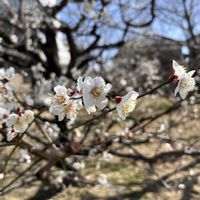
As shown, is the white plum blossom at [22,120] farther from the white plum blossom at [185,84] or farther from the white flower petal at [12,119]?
the white plum blossom at [185,84]

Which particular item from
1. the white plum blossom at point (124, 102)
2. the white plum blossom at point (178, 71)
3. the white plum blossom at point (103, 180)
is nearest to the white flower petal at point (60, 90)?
the white plum blossom at point (124, 102)

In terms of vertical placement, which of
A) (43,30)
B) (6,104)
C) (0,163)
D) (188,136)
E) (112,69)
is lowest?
(6,104)

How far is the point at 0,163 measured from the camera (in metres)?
5.80

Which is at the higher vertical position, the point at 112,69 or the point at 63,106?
the point at 112,69

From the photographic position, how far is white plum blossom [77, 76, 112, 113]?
164 cm

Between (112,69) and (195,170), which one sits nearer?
(195,170)

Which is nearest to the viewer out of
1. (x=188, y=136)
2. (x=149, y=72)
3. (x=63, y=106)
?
(x=63, y=106)

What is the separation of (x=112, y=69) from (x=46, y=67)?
22.0ft

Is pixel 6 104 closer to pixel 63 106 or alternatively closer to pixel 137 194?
pixel 63 106

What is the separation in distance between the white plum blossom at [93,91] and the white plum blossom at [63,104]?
0.38 ft

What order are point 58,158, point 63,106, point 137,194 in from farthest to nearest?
1. point 137,194
2. point 58,158
3. point 63,106

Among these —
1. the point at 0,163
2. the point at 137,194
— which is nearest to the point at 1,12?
the point at 0,163

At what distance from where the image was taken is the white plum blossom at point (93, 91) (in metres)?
1.64

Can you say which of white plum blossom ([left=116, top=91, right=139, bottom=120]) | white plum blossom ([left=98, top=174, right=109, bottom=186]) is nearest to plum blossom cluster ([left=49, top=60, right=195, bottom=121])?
white plum blossom ([left=116, top=91, right=139, bottom=120])
